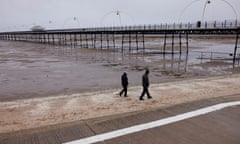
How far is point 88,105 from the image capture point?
1084 cm

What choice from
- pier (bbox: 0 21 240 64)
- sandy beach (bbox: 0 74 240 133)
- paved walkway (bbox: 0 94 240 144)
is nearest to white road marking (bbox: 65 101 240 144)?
paved walkway (bbox: 0 94 240 144)

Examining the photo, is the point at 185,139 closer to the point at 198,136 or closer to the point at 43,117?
the point at 198,136

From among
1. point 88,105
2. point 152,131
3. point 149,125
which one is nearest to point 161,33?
point 88,105

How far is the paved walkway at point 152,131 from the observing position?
5922 millimetres

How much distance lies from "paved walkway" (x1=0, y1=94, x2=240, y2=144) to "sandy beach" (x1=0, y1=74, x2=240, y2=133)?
5.03 ft

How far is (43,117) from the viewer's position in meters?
9.29

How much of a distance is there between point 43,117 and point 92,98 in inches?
126

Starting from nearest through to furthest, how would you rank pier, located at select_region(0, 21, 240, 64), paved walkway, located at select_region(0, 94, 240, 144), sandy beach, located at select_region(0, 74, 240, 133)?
paved walkway, located at select_region(0, 94, 240, 144) < sandy beach, located at select_region(0, 74, 240, 133) < pier, located at select_region(0, 21, 240, 64)

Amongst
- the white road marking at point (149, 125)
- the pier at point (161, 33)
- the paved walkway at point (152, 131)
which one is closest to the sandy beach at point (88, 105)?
the white road marking at point (149, 125)

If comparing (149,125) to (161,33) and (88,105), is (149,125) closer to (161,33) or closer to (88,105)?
(88,105)

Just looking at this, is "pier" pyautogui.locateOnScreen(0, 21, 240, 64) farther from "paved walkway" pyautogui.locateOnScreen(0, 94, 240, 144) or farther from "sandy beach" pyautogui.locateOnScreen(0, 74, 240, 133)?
"paved walkway" pyautogui.locateOnScreen(0, 94, 240, 144)

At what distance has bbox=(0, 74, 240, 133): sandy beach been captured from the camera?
29.2 feet

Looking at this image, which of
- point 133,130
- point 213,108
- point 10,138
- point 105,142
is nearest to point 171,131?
point 133,130

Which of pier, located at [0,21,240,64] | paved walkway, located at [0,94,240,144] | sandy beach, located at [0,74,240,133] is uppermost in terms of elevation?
pier, located at [0,21,240,64]
